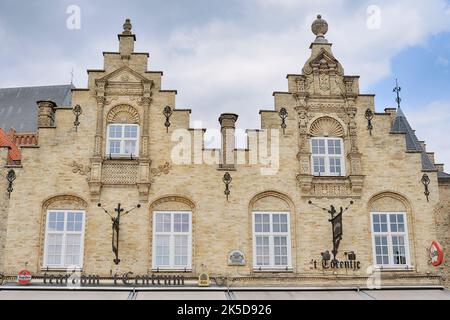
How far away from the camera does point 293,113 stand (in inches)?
789

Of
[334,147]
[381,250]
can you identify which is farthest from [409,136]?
[381,250]

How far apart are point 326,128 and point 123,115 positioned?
703 cm

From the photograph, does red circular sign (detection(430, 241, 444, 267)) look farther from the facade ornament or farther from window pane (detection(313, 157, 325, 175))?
the facade ornament

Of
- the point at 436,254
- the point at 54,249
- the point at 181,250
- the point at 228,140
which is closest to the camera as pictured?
the point at 436,254

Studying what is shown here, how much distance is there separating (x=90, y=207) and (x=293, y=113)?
24.7 ft

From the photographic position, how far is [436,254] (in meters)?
18.1

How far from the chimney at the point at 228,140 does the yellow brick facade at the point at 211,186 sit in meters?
0.18

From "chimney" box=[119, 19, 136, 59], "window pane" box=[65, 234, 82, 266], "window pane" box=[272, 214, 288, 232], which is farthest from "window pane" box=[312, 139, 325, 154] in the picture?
"window pane" box=[65, 234, 82, 266]

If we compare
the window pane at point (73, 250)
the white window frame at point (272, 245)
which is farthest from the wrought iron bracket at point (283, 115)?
the window pane at point (73, 250)

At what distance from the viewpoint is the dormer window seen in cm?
1939

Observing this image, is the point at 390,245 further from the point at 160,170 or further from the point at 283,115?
the point at 160,170

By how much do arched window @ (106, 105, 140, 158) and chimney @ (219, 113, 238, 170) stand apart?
2.88m

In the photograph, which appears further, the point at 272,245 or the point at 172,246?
the point at 272,245
